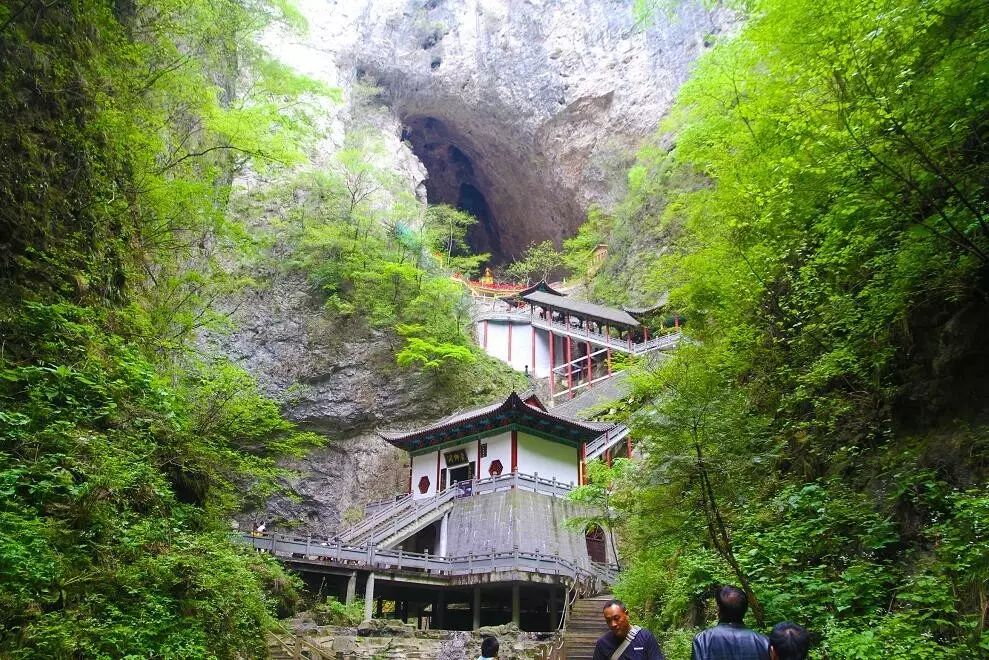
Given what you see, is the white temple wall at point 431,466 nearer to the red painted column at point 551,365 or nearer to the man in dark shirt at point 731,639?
the red painted column at point 551,365

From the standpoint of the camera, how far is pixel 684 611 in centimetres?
790

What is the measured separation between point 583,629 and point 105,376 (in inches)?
403

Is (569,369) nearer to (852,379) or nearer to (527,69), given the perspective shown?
(527,69)

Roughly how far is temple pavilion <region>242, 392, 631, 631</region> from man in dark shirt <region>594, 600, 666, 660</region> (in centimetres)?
1252

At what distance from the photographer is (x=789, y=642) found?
317cm

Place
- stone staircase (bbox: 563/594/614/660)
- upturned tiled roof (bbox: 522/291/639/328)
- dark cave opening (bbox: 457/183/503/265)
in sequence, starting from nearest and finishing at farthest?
stone staircase (bbox: 563/594/614/660) → upturned tiled roof (bbox: 522/291/639/328) → dark cave opening (bbox: 457/183/503/265)

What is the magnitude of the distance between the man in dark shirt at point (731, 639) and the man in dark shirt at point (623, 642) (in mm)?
378

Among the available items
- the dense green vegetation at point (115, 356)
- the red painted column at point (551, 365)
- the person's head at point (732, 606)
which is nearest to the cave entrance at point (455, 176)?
the red painted column at point (551, 365)

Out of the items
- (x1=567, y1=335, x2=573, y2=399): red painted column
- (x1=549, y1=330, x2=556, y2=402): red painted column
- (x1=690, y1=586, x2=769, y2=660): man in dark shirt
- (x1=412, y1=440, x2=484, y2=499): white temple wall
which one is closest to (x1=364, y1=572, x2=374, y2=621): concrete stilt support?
Answer: (x1=412, y1=440, x2=484, y2=499): white temple wall

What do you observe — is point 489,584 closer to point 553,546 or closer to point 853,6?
point 553,546

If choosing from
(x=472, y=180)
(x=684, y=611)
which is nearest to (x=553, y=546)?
(x=684, y=611)

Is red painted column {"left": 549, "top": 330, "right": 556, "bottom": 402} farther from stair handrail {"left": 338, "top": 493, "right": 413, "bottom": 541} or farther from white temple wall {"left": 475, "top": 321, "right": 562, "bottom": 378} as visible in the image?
stair handrail {"left": 338, "top": 493, "right": 413, "bottom": 541}

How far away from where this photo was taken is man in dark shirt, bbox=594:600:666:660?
12.3 feet

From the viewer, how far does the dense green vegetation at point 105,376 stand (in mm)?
5449
